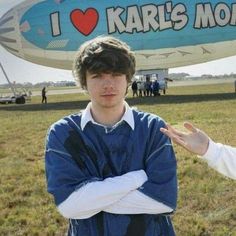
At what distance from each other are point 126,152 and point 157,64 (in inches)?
1222

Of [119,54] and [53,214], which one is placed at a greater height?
[119,54]

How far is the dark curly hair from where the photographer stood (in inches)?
91.0

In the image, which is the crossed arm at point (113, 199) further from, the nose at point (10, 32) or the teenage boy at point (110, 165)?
the nose at point (10, 32)

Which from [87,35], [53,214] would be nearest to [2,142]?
[53,214]

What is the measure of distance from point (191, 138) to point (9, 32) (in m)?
32.3

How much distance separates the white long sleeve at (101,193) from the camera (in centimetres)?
229

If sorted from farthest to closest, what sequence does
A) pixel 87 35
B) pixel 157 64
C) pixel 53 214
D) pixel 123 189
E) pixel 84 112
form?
pixel 157 64, pixel 87 35, pixel 53 214, pixel 84 112, pixel 123 189

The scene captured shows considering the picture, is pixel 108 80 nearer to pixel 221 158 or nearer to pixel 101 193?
pixel 101 193

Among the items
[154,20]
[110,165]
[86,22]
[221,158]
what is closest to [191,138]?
[221,158]

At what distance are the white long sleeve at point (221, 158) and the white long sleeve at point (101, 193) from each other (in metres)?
0.37

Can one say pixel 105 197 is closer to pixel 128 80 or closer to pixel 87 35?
pixel 128 80

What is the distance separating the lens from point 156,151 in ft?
7.80

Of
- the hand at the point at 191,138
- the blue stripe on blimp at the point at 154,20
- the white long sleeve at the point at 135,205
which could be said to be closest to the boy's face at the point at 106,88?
the hand at the point at 191,138

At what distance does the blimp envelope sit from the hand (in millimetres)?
28777
